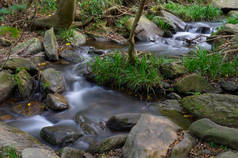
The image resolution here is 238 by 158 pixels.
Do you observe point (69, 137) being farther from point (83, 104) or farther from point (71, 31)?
point (71, 31)

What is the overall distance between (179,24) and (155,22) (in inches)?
47.2

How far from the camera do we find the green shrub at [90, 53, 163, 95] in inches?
205

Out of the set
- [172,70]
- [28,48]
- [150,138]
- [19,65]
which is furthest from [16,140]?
[28,48]

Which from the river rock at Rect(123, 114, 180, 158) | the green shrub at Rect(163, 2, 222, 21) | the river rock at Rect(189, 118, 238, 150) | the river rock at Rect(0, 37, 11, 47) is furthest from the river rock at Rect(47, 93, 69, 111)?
the green shrub at Rect(163, 2, 222, 21)

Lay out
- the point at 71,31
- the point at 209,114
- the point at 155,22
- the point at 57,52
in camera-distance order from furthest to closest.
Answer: the point at 155,22 → the point at 71,31 → the point at 57,52 → the point at 209,114

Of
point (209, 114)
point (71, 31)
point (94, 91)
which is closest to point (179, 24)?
point (71, 31)

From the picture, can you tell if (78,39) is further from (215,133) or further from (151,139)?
(215,133)

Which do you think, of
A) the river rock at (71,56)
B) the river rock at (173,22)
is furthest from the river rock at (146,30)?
the river rock at (71,56)

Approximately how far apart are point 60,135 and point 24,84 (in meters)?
1.88

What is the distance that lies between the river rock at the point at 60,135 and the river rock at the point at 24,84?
4.62 feet

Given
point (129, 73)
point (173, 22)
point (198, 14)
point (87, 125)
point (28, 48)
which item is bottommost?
point (87, 125)

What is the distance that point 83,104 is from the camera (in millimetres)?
5242

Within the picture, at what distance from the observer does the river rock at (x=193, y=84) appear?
5.14 metres

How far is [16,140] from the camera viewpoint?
3324 millimetres
